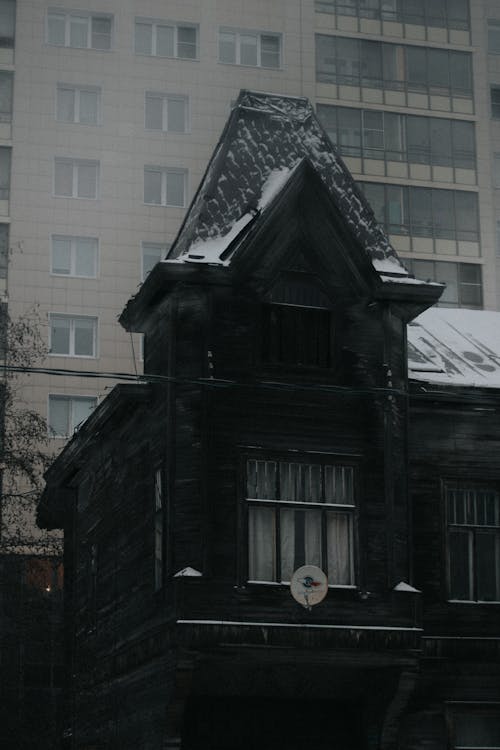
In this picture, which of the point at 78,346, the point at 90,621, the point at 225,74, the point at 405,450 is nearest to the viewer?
the point at 405,450

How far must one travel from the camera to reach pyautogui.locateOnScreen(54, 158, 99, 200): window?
2790 inches

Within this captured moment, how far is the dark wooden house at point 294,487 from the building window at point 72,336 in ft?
120

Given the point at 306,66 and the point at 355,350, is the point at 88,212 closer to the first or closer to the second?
the point at 306,66

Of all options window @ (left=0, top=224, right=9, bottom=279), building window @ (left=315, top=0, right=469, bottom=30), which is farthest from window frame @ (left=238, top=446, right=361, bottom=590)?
building window @ (left=315, top=0, right=469, bottom=30)

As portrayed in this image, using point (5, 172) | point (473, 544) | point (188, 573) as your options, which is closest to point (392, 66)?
point (5, 172)

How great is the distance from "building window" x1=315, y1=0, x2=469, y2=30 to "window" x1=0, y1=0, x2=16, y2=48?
14.5 m

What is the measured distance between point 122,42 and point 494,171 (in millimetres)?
18969

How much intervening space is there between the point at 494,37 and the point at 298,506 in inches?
2112

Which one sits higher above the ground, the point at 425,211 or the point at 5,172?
the point at 5,172

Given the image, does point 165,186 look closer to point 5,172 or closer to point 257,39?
point 5,172

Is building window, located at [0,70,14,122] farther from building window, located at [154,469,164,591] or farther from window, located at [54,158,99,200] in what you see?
building window, located at [154,469,164,591]

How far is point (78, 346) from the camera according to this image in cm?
6919

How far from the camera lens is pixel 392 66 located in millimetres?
75500

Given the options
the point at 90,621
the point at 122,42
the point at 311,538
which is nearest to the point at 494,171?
the point at 122,42
